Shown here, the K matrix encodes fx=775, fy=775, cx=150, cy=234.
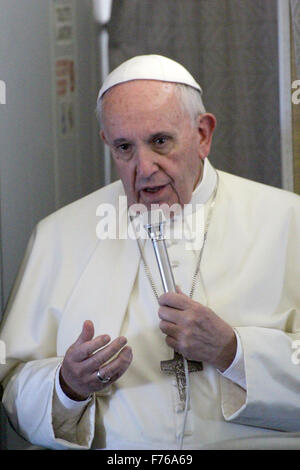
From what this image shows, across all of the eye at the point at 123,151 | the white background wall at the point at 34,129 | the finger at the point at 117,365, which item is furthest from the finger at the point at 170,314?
the white background wall at the point at 34,129

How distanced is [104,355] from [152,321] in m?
0.37

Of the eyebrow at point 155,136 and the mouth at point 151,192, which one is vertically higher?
the eyebrow at point 155,136

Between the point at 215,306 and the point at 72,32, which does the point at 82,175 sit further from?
the point at 215,306

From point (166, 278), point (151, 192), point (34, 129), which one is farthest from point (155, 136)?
point (34, 129)

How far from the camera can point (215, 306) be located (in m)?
2.36

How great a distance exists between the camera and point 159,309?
7.11 feet

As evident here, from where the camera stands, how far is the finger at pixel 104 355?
2.04m

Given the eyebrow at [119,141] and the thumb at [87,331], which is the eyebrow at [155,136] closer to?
the eyebrow at [119,141]

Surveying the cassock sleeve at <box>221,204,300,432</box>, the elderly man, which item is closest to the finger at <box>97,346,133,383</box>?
the elderly man

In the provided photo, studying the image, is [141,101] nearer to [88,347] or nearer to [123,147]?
[123,147]

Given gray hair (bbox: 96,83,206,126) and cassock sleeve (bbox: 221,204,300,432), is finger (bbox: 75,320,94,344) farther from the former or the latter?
gray hair (bbox: 96,83,206,126)

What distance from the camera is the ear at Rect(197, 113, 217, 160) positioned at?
8.00 feet

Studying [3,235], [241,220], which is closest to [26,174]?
[3,235]

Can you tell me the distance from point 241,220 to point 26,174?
104cm
